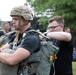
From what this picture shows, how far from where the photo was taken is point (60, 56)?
574 centimetres

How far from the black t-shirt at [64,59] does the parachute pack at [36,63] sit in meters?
1.17

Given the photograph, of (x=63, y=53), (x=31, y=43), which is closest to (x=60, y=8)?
(x=63, y=53)

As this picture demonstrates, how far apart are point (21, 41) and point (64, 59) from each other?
1442mm

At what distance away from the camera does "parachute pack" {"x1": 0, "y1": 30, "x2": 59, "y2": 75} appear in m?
4.42

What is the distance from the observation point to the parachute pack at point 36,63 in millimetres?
4422

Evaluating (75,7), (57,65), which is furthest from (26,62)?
(75,7)

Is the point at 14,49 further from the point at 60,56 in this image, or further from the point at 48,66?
the point at 60,56

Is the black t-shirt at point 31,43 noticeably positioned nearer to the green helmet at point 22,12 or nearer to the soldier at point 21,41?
the soldier at point 21,41

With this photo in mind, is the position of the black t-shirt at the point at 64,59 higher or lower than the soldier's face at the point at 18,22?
lower

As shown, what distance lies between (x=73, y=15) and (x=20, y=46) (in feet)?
111

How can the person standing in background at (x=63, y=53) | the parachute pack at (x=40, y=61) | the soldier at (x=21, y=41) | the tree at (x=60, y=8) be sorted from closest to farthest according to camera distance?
the soldier at (x=21, y=41)
the parachute pack at (x=40, y=61)
the person standing in background at (x=63, y=53)
the tree at (x=60, y=8)

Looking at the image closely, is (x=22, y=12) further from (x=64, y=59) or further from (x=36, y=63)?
(x=64, y=59)

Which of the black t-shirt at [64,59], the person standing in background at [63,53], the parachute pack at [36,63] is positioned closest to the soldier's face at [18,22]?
the parachute pack at [36,63]

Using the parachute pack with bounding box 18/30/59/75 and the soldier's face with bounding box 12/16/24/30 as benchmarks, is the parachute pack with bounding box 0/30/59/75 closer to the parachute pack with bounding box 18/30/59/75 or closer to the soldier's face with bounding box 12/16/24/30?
the parachute pack with bounding box 18/30/59/75
